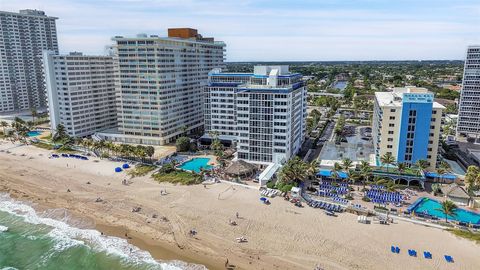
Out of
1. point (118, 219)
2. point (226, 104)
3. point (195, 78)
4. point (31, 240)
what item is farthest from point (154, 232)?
point (195, 78)

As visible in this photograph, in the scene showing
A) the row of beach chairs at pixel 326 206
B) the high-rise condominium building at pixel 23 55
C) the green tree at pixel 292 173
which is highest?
the high-rise condominium building at pixel 23 55

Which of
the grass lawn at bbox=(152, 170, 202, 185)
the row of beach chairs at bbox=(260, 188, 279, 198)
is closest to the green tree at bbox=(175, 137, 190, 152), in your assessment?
the grass lawn at bbox=(152, 170, 202, 185)

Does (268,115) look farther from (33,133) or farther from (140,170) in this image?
(33,133)

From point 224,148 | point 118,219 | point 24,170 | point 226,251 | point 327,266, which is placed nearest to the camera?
point 327,266

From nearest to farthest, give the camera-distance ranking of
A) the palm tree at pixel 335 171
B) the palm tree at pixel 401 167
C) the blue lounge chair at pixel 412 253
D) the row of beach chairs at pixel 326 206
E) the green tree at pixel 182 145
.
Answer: the blue lounge chair at pixel 412 253 → the row of beach chairs at pixel 326 206 → the palm tree at pixel 401 167 → the palm tree at pixel 335 171 → the green tree at pixel 182 145

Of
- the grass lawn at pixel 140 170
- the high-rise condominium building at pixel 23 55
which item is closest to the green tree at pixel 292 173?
the grass lawn at pixel 140 170

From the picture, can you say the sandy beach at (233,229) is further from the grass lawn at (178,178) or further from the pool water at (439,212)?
the pool water at (439,212)

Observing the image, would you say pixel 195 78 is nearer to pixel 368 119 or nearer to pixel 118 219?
pixel 118 219
